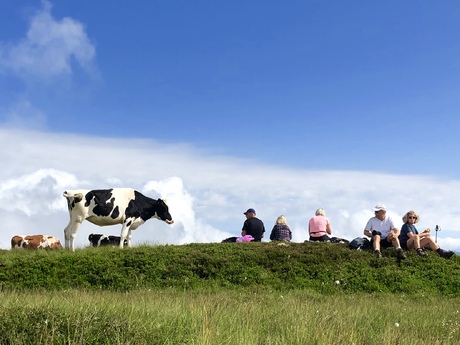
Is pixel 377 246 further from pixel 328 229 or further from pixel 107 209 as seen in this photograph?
pixel 107 209

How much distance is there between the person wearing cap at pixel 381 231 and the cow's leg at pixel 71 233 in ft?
35.9

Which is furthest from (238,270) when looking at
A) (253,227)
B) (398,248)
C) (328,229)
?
(328,229)

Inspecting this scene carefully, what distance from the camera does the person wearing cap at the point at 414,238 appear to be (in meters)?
18.1

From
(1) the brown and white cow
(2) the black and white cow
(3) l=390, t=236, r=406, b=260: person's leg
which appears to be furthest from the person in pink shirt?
(1) the brown and white cow

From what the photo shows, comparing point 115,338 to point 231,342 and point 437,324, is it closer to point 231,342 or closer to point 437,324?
point 231,342

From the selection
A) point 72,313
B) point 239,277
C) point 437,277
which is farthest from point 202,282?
point 72,313

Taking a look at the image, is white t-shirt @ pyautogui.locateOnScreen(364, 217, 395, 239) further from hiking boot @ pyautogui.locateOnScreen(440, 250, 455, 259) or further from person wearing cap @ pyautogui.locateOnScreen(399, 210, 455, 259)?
hiking boot @ pyautogui.locateOnScreen(440, 250, 455, 259)

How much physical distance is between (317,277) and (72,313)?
1055 centimetres

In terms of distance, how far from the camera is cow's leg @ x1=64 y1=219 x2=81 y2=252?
69.8ft

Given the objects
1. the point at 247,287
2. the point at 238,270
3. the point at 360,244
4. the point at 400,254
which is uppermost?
the point at 360,244

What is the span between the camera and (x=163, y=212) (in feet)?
78.6

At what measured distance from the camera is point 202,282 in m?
16.5

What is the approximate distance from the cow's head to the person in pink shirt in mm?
6471

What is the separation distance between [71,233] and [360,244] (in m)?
10.8
